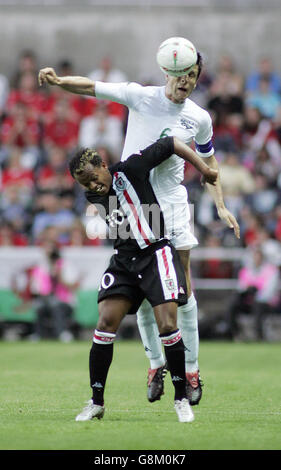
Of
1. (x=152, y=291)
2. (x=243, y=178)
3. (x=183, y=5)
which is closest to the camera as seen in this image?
(x=152, y=291)

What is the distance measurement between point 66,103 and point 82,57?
93.5 inches

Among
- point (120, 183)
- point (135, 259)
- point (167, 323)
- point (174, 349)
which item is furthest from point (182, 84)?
point (174, 349)

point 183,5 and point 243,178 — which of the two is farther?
point 183,5

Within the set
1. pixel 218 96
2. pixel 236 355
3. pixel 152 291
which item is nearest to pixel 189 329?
pixel 152 291

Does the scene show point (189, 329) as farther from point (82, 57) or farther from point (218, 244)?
point (82, 57)

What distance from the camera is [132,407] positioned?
8.82m

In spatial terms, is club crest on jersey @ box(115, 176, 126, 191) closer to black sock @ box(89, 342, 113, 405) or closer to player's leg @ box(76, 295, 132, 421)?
player's leg @ box(76, 295, 132, 421)

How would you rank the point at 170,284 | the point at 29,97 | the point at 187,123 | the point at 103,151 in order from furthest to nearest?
1. the point at 29,97
2. the point at 103,151
3. the point at 187,123
4. the point at 170,284

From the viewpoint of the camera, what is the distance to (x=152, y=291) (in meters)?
7.84

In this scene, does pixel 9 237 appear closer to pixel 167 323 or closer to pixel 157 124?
pixel 157 124

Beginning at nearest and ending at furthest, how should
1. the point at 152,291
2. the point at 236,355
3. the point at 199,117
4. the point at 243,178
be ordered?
the point at 152,291, the point at 199,117, the point at 236,355, the point at 243,178

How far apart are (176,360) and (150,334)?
89 centimetres

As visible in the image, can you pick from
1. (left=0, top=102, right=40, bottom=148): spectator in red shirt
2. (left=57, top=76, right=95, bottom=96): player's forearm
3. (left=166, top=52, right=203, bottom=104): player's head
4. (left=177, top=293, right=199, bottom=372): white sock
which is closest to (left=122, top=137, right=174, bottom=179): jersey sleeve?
(left=166, top=52, right=203, bottom=104): player's head

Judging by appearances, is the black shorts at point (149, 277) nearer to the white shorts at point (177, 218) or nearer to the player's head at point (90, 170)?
the white shorts at point (177, 218)
